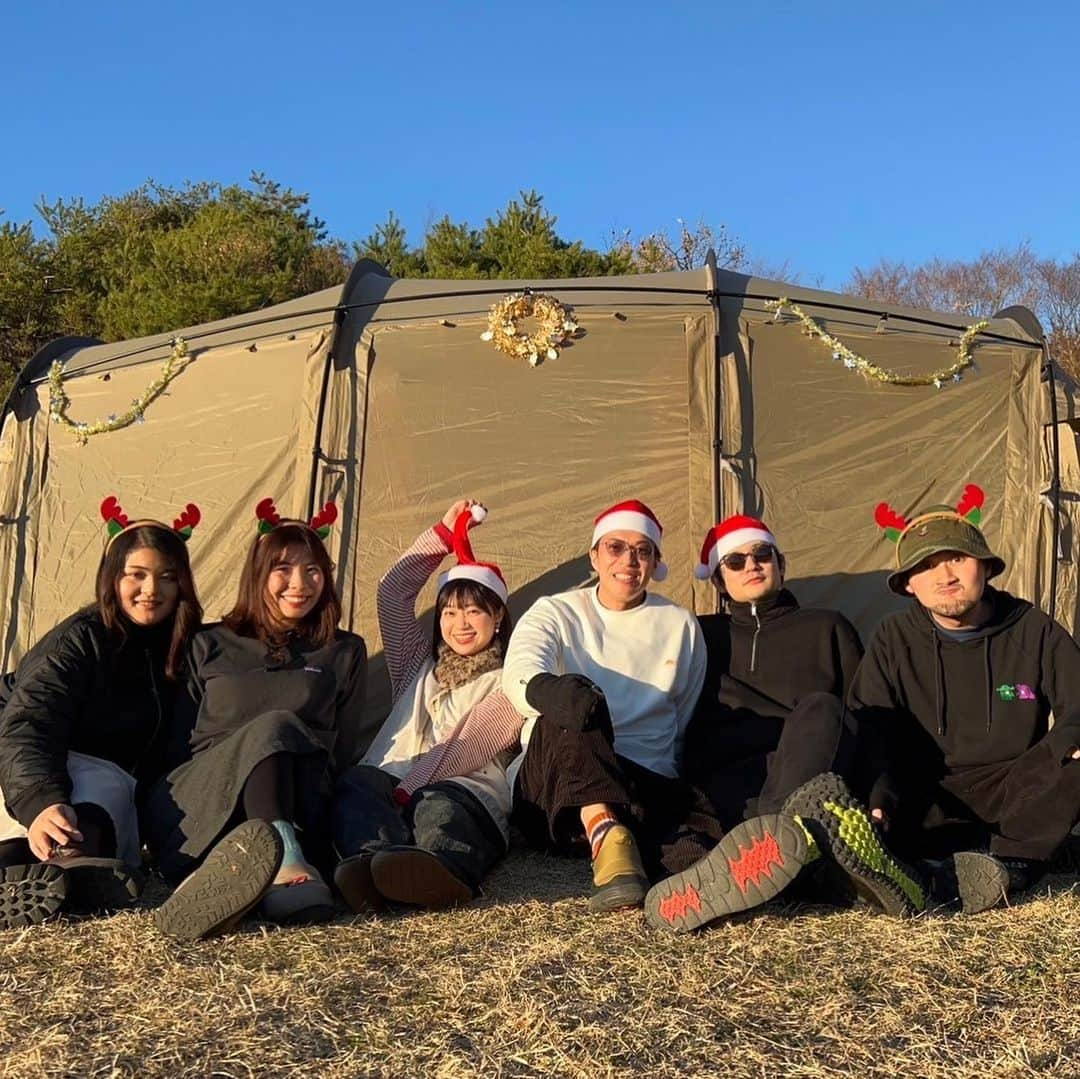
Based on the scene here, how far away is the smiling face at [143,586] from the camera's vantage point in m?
3.84

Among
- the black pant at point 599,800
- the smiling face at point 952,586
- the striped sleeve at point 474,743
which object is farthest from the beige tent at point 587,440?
the black pant at point 599,800

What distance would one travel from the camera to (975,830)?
3.57 m

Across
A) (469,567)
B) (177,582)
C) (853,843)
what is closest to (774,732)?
(853,843)

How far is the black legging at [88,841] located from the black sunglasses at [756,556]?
2.26 meters

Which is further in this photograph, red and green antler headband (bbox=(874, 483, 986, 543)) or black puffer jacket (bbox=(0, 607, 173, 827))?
red and green antler headband (bbox=(874, 483, 986, 543))

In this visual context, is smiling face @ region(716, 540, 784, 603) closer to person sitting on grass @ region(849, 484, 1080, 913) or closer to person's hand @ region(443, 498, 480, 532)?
person sitting on grass @ region(849, 484, 1080, 913)

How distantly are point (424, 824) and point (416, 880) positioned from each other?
34 cm

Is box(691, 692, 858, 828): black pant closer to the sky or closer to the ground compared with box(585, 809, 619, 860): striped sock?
closer to the sky

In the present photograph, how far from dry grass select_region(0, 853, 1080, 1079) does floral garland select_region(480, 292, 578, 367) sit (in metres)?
3.03

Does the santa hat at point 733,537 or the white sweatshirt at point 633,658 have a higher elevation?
the santa hat at point 733,537

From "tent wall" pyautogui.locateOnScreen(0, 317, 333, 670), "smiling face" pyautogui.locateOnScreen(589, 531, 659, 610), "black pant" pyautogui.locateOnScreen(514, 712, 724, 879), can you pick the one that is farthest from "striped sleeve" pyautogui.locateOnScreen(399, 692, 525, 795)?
"tent wall" pyautogui.locateOnScreen(0, 317, 333, 670)

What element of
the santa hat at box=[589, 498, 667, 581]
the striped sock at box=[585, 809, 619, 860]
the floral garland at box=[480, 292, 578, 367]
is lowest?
the striped sock at box=[585, 809, 619, 860]

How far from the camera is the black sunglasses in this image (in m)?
4.25

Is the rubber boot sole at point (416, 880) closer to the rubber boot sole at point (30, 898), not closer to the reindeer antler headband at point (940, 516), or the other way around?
the rubber boot sole at point (30, 898)
